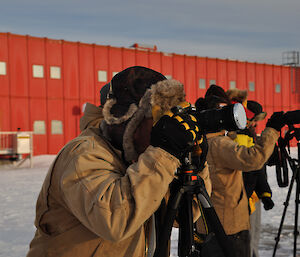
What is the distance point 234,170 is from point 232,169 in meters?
0.03

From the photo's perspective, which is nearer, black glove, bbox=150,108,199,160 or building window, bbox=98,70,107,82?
black glove, bbox=150,108,199,160

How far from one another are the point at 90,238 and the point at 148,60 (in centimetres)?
1689

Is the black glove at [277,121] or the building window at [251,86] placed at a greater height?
the building window at [251,86]

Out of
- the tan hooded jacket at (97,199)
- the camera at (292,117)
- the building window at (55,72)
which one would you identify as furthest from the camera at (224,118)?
the building window at (55,72)

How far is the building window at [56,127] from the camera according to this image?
15.2m

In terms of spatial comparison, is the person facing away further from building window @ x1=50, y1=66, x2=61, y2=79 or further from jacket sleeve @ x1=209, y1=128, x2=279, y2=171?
building window @ x1=50, y1=66, x2=61, y2=79

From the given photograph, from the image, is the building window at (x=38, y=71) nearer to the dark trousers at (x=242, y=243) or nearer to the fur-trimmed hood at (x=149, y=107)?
the dark trousers at (x=242, y=243)

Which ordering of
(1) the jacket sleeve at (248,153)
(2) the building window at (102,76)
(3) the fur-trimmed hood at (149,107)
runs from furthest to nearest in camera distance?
Result: (2) the building window at (102,76) < (1) the jacket sleeve at (248,153) < (3) the fur-trimmed hood at (149,107)

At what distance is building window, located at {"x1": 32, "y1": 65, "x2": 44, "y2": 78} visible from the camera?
15148mm

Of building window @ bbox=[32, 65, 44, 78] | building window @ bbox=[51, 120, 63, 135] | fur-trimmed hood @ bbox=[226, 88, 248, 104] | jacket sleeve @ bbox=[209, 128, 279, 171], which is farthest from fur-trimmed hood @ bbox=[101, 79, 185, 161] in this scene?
building window @ bbox=[32, 65, 44, 78]

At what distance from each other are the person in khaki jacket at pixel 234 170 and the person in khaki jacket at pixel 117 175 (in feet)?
4.40

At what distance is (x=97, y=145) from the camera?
1.29 meters

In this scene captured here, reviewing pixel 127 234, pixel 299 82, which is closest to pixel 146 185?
pixel 127 234

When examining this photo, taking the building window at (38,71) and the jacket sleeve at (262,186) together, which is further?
the building window at (38,71)
